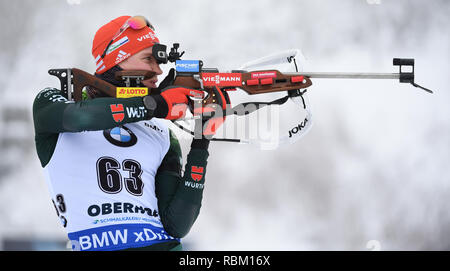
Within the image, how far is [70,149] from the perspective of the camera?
2014 mm

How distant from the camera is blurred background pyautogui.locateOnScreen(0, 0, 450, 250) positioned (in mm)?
3438

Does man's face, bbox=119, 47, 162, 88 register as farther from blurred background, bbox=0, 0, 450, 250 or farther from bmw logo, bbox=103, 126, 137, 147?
blurred background, bbox=0, 0, 450, 250

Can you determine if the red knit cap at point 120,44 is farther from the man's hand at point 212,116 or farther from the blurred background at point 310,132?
the blurred background at point 310,132

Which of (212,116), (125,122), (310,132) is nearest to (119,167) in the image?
(125,122)

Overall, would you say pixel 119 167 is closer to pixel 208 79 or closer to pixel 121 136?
pixel 121 136

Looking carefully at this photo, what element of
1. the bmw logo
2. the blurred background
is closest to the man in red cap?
the bmw logo

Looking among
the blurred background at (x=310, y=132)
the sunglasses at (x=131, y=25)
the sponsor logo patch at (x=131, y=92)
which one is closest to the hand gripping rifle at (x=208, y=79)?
the sponsor logo patch at (x=131, y=92)

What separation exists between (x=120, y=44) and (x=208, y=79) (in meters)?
0.40

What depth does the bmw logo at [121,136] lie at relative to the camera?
2098mm

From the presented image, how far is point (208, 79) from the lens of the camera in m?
2.25

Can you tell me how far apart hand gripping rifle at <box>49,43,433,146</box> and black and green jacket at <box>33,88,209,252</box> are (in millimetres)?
105

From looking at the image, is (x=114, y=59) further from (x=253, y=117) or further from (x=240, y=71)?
(x=253, y=117)

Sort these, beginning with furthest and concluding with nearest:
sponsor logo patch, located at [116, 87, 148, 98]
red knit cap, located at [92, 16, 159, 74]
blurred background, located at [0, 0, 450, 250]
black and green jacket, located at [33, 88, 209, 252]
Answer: blurred background, located at [0, 0, 450, 250]
red knit cap, located at [92, 16, 159, 74]
sponsor logo patch, located at [116, 87, 148, 98]
black and green jacket, located at [33, 88, 209, 252]

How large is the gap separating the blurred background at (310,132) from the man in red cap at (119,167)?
47.9 inches
